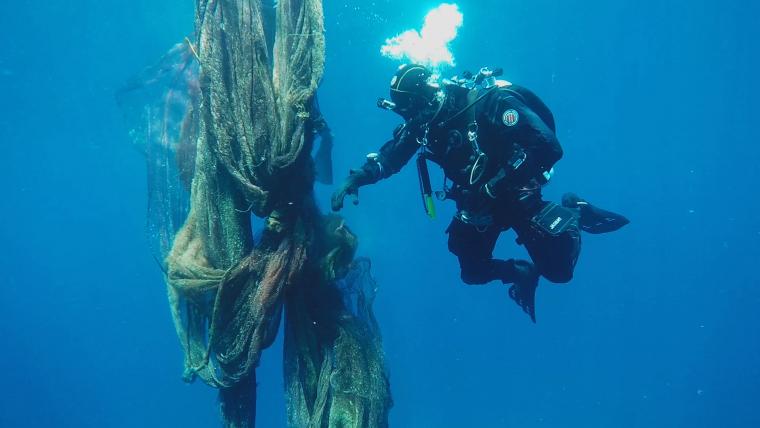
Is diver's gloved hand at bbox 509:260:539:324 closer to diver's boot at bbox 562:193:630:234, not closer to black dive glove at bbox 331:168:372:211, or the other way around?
diver's boot at bbox 562:193:630:234

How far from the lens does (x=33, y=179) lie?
1298 inches

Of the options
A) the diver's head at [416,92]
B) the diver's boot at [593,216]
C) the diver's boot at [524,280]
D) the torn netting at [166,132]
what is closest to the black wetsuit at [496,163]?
the diver's head at [416,92]

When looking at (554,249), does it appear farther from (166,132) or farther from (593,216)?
(166,132)

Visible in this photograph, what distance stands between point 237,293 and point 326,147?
1866mm

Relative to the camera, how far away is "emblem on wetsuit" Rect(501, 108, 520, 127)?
169 inches

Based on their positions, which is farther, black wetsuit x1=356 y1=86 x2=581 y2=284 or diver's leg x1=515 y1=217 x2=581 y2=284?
diver's leg x1=515 y1=217 x2=581 y2=284

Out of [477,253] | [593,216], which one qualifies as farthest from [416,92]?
[593,216]

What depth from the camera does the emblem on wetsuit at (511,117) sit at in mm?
4301

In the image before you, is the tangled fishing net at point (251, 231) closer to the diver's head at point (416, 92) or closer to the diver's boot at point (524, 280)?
the diver's head at point (416, 92)

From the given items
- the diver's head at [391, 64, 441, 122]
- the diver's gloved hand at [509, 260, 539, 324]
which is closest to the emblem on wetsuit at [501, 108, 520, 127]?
the diver's head at [391, 64, 441, 122]

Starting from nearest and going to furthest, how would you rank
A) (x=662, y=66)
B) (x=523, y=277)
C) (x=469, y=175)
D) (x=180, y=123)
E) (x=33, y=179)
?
(x=180, y=123) < (x=469, y=175) < (x=523, y=277) < (x=662, y=66) < (x=33, y=179)

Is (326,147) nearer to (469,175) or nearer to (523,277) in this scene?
(469,175)

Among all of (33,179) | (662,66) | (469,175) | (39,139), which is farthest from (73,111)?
(662,66)

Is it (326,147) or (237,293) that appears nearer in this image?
(237,293)
